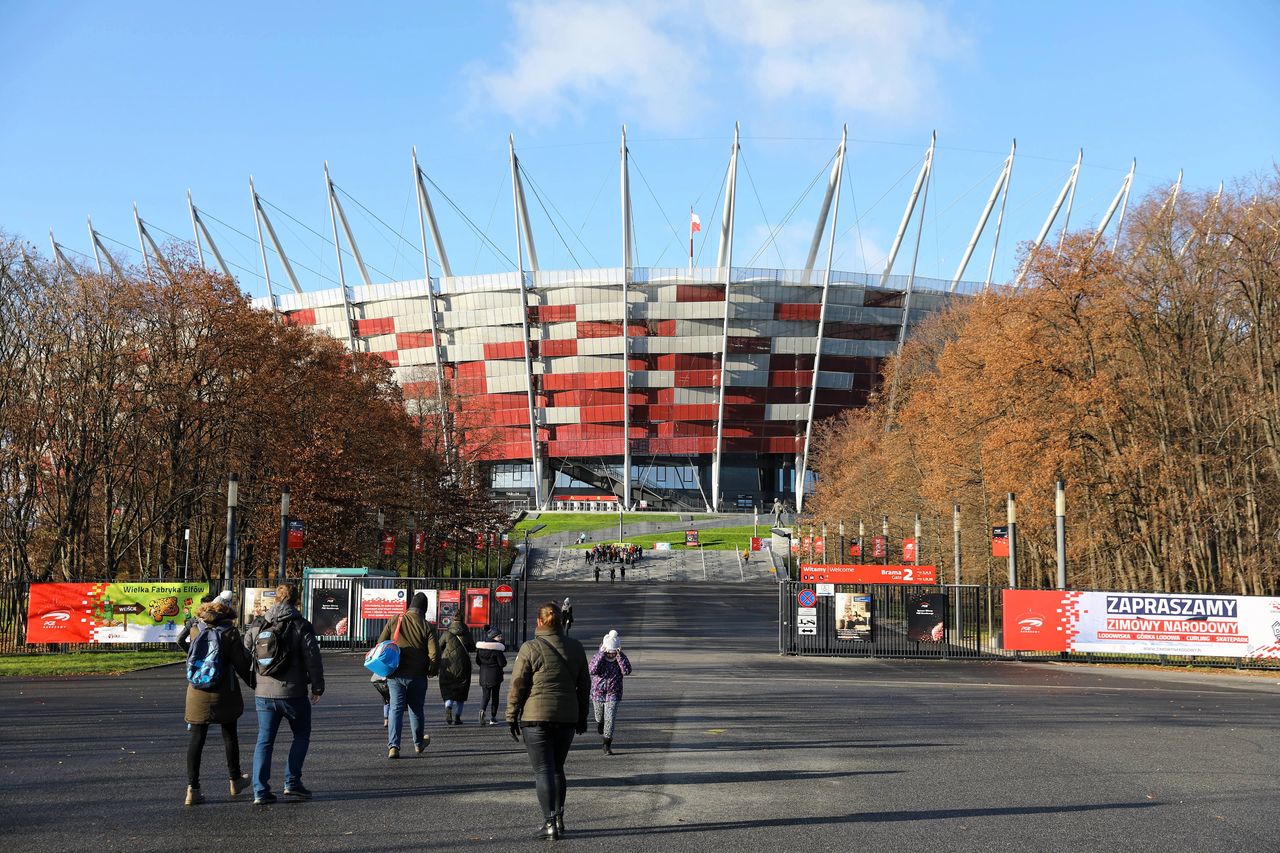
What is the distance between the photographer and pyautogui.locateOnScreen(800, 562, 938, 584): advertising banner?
1485 inches

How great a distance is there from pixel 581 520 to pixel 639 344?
62.4 feet

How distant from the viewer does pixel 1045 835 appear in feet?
28.8

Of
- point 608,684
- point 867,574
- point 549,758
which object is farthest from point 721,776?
point 867,574

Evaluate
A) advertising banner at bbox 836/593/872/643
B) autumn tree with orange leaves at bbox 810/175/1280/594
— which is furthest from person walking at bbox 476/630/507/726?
autumn tree with orange leaves at bbox 810/175/1280/594

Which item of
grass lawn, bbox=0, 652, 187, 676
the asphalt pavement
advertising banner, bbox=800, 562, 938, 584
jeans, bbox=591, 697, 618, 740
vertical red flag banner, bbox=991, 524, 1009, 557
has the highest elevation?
vertical red flag banner, bbox=991, 524, 1009, 557

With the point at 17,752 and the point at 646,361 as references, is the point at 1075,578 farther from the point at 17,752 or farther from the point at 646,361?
the point at 646,361

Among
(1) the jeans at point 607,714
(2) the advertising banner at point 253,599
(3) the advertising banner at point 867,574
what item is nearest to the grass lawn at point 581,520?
(3) the advertising banner at point 867,574

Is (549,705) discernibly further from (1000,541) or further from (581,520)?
(581,520)

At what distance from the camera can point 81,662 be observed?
25734 mm

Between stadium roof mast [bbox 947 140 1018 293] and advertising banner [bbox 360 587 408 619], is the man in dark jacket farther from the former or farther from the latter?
stadium roof mast [bbox 947 140 1018 293]

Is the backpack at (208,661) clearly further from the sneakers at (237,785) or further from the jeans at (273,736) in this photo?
the sneakers at (237,785)

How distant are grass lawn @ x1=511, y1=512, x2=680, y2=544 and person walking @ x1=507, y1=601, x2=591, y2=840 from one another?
96442mm

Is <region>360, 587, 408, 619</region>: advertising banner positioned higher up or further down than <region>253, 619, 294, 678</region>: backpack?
further down

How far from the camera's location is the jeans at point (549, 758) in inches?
337
